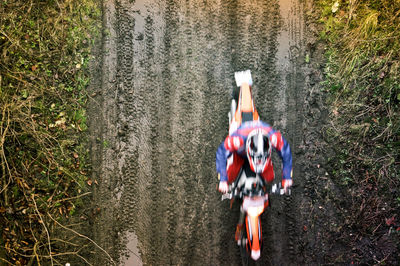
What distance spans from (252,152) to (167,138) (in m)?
1.56

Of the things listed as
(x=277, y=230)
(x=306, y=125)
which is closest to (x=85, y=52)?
(x=306, y=125)

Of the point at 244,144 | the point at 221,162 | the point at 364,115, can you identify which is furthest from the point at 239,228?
the point at 364,115

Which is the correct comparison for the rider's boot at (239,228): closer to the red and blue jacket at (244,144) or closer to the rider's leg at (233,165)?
the rider's leg at (233,165)

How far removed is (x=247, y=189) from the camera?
11.2 feet

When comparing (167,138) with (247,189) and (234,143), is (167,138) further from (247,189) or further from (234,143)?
(247,189)

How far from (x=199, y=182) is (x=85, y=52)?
2.38 m

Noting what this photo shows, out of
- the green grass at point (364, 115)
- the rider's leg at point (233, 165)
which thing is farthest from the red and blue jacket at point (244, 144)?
the green grass at point (364, 115)

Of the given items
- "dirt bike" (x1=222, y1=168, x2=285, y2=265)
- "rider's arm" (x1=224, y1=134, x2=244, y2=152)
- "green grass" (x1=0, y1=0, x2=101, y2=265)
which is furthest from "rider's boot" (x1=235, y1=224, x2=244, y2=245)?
"green grass" (x1=0, y1=0, x2=101, y2=265)

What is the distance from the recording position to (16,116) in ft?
14.0

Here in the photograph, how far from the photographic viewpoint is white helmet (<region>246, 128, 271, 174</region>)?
309 cm

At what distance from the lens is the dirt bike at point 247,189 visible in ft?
11.2

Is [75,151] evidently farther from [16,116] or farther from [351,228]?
[351,228]

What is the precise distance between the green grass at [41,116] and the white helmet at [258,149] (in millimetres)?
2397

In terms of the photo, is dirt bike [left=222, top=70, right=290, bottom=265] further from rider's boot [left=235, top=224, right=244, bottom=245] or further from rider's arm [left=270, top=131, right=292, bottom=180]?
rider's arm [left=270, top=131, right=292, bottom=180]
